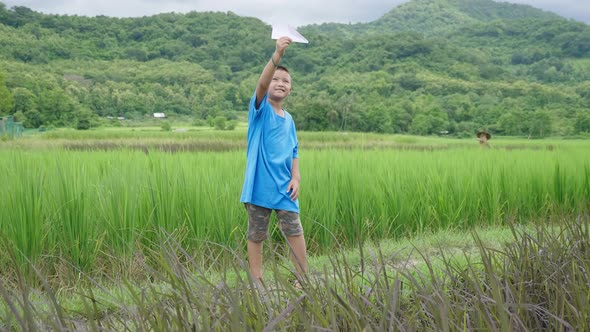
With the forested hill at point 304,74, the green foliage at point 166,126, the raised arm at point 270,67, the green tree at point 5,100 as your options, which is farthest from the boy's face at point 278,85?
the green tree at point 5,100

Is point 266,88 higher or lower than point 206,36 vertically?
lower

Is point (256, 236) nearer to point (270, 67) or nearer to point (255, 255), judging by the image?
point (255, 255)

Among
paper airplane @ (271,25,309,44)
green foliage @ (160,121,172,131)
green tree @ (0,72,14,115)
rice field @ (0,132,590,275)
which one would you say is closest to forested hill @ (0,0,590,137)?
green tree @ (0,72,14,115)

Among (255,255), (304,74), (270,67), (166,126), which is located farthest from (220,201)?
(304,74)

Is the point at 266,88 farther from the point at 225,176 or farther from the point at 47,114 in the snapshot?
the point at 47,114

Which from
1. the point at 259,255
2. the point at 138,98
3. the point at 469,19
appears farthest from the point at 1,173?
the point at 469,19

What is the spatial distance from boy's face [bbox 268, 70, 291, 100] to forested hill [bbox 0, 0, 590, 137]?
31.1 metres

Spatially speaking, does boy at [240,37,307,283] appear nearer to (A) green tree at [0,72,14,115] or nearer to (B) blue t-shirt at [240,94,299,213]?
(B) blue t-shirt at [240,94,299,213]

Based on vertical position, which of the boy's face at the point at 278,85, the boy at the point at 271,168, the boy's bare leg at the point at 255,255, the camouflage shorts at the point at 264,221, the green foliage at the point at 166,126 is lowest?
the green foliage at the point at 166,126

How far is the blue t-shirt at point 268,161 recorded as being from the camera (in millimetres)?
3209

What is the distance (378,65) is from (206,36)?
15.9 meters

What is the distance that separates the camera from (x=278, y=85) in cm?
329

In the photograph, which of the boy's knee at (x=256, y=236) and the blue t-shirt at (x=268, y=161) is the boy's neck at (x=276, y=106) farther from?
the boy's knee at (x=256, y=236)

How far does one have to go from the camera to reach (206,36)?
172 feet
